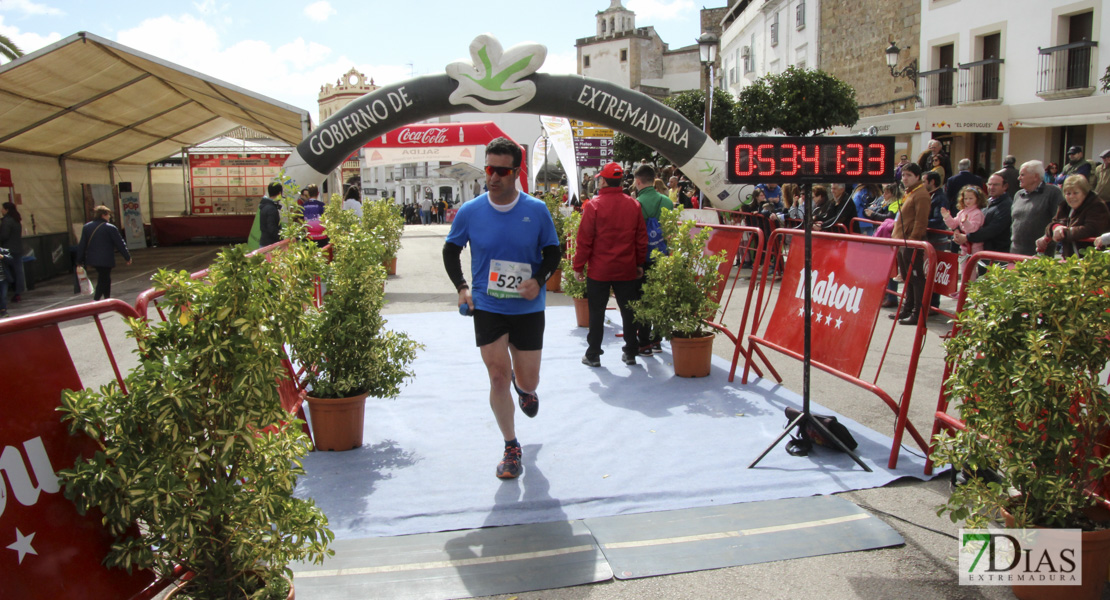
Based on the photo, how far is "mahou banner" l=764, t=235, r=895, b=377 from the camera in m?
4.76

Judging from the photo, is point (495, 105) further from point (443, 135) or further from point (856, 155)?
point (443, 135)

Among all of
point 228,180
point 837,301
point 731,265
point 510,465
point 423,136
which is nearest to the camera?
point 510,465

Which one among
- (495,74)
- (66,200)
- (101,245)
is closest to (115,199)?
(66,200)

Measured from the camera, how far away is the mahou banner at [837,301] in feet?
15.6

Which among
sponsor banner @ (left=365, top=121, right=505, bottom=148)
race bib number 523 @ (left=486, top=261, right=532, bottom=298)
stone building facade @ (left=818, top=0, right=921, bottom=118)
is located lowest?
race bib number 523 @ (left=486, top=261, right=532, bottom=298)

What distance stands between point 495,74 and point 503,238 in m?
7.50

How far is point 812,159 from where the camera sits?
434cm

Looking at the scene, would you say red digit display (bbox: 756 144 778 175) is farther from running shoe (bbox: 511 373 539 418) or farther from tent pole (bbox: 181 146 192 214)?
tent pole (bbox: 181 146 192 214)

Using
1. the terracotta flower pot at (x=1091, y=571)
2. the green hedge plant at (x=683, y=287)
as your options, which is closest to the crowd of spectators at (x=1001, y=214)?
the green hedge plant at (x=683, y=287)

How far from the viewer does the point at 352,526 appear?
3770mm

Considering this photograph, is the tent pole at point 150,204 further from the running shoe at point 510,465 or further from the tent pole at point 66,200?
the running shoe at point 510,465

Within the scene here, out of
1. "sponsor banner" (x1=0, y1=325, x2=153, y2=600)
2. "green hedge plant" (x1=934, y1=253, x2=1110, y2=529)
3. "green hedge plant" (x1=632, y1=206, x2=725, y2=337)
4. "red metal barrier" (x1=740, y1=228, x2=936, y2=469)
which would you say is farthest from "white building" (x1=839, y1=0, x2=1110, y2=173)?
"sponsor banner" (x1=0, y1=325, x2=153, y2=600)

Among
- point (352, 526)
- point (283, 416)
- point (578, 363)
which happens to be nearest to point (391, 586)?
point (352, 526)

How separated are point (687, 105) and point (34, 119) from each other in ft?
60.4
